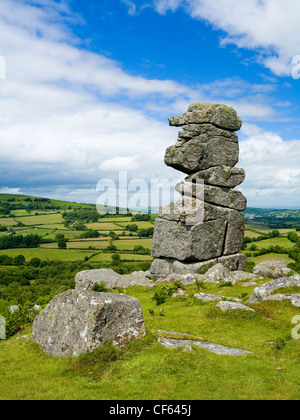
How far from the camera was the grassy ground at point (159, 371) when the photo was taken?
9273mm

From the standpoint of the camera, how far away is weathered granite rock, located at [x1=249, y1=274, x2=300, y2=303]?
1961 centimetres

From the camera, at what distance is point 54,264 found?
276ft

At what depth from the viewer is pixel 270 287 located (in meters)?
20.3

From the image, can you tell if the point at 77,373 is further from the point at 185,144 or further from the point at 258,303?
the point at 185,144

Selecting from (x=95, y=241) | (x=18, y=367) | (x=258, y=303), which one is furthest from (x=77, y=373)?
(x=95, y=241)

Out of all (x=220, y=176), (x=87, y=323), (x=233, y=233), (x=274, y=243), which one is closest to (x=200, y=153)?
(x=220, y=176)

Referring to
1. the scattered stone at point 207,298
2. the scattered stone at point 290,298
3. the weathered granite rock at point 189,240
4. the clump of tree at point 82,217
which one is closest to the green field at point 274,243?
the weathered granite rock at point 189,240

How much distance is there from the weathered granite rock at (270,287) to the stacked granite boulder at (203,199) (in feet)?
40.2

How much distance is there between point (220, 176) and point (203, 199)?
3.33 m

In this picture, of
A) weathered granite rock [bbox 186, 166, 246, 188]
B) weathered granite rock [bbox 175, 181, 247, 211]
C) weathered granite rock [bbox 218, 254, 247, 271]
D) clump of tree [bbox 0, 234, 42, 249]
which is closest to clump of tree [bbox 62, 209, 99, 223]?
clump of tree [bbox 0, 234, 42, 249]

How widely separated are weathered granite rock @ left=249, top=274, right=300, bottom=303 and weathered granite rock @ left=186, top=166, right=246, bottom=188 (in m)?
15.4

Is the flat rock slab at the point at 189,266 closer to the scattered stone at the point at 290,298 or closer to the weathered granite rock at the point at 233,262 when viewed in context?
the weathered granite rock at the point at 233,262

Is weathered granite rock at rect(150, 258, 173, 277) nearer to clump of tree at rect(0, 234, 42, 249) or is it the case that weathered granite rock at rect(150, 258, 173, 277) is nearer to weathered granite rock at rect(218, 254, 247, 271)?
weathered granite rock at rect(218, 254, 247, 271)

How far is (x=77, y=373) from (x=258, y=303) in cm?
1198
